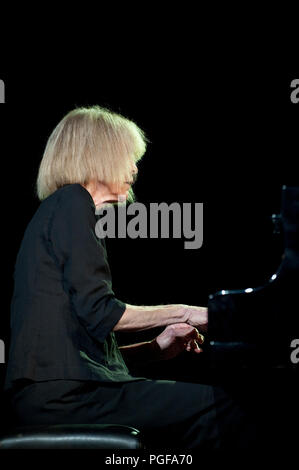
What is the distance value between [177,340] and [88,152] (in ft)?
2.60

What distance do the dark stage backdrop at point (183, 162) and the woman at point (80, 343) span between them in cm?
153

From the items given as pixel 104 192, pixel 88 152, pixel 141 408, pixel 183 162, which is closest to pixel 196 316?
pixel 141 408

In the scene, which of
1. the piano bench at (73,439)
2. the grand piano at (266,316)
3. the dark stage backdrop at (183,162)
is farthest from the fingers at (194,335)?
the dark stage backdrop at (183,162)

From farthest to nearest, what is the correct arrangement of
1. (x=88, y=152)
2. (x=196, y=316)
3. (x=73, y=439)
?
(x=88, y=152), (x=196, y=316), (x=73, y=439)

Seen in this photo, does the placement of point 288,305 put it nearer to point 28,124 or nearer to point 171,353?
point 171,353

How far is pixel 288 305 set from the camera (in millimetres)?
1809

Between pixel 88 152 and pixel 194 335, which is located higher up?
pixel 88 152

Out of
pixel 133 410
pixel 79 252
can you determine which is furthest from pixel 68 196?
pixel 133 410

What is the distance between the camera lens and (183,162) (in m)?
3.73

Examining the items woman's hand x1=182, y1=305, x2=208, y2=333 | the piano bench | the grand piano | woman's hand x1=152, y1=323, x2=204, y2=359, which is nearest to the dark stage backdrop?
woman's hand x1=152, y1=323, x2=204, y2=359

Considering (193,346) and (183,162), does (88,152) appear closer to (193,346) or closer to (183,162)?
(193,346)

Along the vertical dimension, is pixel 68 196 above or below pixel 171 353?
above

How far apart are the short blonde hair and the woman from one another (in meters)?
0.12
